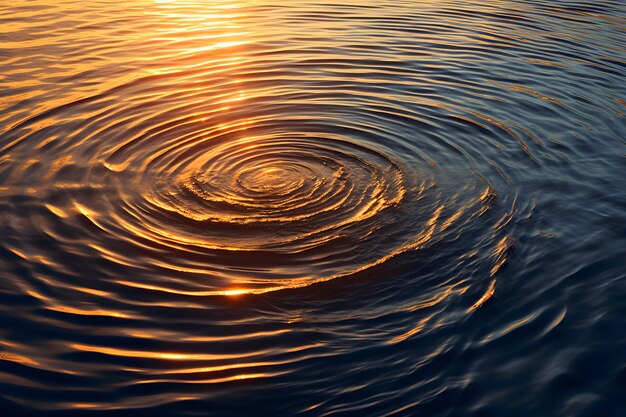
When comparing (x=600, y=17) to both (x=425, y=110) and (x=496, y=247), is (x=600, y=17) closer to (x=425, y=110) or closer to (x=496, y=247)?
(x=425, y=110)

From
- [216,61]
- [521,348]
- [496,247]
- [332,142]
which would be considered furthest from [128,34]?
[521,348]

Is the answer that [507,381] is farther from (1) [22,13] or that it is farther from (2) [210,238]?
(1) [22,13]

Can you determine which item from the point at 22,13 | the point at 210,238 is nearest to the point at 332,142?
the point at 210,238

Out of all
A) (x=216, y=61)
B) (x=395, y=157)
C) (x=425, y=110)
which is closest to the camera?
(x=395, y=157)

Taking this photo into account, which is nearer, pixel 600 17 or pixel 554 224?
pixel 554 224

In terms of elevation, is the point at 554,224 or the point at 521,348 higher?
the point at 554,224

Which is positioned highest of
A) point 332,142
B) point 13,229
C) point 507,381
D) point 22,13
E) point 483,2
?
point 22,13

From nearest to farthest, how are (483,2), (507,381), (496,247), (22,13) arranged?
(507,381)
(496,247)
(22,13)
(483,2)
